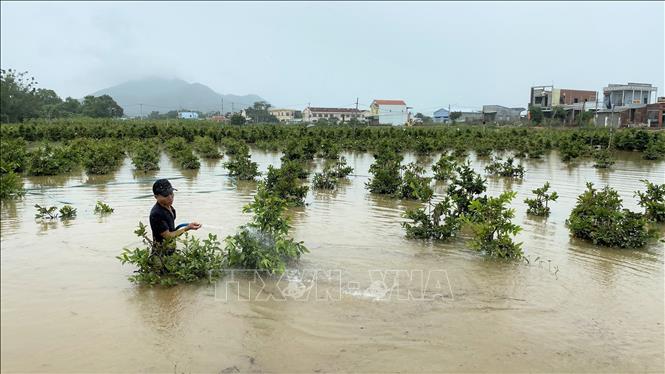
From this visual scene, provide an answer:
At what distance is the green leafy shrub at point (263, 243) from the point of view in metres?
6.01

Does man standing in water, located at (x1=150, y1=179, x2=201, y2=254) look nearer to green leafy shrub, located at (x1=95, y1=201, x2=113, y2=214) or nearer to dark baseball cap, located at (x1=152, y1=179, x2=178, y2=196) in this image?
dark baseball cap, located at (x1=152, y1=179, x2=178, y2=196)

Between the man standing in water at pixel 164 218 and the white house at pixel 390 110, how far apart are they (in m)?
79.9

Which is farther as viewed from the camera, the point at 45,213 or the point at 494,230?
the point at 45,213

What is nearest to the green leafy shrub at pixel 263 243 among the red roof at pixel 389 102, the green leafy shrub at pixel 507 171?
the green leafy shrub at pixel 507 171

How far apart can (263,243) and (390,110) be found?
8796 centimetres

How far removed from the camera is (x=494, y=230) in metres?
7.23

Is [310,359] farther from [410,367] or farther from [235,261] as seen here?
[235,261]

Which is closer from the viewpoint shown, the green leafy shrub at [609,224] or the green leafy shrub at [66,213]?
the green leafy shrub at [609,224]

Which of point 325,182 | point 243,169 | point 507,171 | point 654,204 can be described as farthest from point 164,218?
point 507,171

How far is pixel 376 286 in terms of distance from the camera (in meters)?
5.92

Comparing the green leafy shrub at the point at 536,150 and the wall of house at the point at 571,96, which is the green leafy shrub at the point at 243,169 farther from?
the wall of house at the point at 571,96

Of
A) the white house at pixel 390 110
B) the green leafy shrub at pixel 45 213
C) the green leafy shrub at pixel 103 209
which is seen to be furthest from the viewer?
the white house at pixel 390 110

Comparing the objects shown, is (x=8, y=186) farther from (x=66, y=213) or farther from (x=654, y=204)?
(x=654, y=204)

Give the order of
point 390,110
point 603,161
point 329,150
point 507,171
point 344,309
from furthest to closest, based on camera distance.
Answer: point 390,110 → point 329,150 → point 603,161 → point 507,171 → point 344,309
